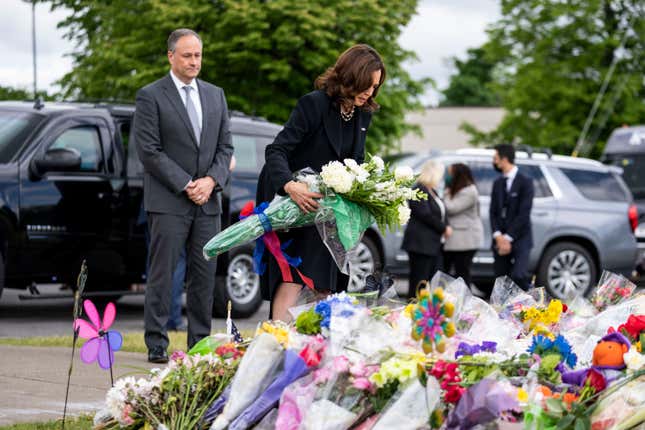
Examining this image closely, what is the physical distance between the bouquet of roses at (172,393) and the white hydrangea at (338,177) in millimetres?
1212

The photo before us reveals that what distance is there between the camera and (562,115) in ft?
128

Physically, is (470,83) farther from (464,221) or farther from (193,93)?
(193,93)

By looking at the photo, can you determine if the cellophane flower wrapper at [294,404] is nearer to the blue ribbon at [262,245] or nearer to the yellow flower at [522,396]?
the yellow flower at [522,396]

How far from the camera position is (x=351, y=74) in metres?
5.96

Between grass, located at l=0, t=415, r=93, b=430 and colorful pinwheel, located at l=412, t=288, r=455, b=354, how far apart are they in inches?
69.1

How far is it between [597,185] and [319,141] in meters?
10.2

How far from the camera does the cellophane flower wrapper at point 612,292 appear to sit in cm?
587

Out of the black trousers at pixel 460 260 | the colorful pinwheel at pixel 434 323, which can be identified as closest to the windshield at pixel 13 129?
the black trousers at pixel 460 260

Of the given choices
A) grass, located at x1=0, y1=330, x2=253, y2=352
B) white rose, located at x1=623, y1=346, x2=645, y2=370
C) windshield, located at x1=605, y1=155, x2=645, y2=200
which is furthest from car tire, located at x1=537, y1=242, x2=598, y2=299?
white rose, located at x1=623, y1=346, x2=645, y2=370

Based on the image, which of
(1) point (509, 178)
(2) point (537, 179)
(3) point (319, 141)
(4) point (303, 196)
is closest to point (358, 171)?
(4) point (303, 196)

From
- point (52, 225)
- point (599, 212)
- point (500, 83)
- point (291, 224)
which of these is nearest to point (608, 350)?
point (291, 224)

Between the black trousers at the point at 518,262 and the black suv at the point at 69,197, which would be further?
the black trousers at the point at 518,262

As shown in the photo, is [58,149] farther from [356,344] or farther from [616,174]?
[616,174]

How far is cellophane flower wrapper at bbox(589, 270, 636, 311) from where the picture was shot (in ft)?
19.2
